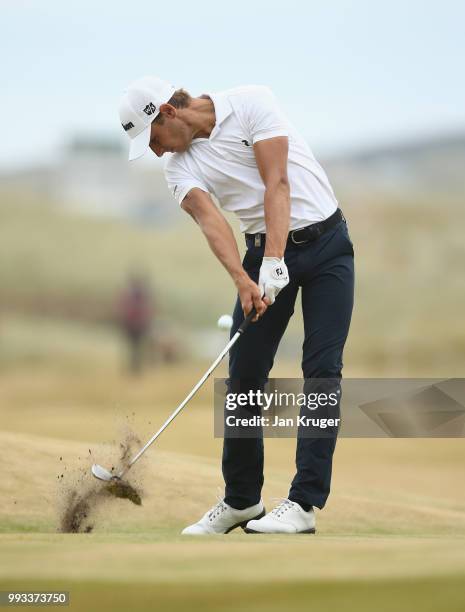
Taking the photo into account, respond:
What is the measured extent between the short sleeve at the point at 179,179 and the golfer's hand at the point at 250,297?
18.3 inches

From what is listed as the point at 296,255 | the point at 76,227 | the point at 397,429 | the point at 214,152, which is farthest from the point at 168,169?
the point at 76,227

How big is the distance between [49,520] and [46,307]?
53.2m

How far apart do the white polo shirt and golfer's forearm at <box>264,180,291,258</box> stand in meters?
0.18

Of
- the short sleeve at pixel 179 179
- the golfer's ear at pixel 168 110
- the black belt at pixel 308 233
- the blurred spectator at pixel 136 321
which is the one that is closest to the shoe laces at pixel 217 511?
the black belt at pixel 308 233

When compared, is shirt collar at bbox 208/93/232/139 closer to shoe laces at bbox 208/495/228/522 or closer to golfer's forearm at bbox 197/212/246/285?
golfer's forearm at bbox 197/212/246/285

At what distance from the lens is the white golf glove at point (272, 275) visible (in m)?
5.58

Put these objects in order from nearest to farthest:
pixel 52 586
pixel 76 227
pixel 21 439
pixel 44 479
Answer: pixel 52 586 → pixel 44 479 → pixel 21 439 → pixel 76 227

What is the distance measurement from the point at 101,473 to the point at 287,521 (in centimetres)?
88

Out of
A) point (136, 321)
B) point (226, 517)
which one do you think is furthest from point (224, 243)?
point (136, 321)

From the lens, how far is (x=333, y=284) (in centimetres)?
583

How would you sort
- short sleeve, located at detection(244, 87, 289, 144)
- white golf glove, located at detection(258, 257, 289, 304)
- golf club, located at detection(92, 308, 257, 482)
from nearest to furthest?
white golf glove, located at detection(258, 257, 289, 304), short sleeve, located at detection(244, 87, 289, 144), golf club, located at detection(92, 308, 257, 482)

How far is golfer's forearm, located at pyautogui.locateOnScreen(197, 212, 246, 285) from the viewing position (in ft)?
18.6

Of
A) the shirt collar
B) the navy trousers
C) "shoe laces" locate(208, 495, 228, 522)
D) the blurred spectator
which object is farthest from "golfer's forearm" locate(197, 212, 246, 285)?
the blurred spectator

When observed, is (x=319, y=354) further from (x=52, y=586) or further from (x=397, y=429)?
(x=397, y=429)
